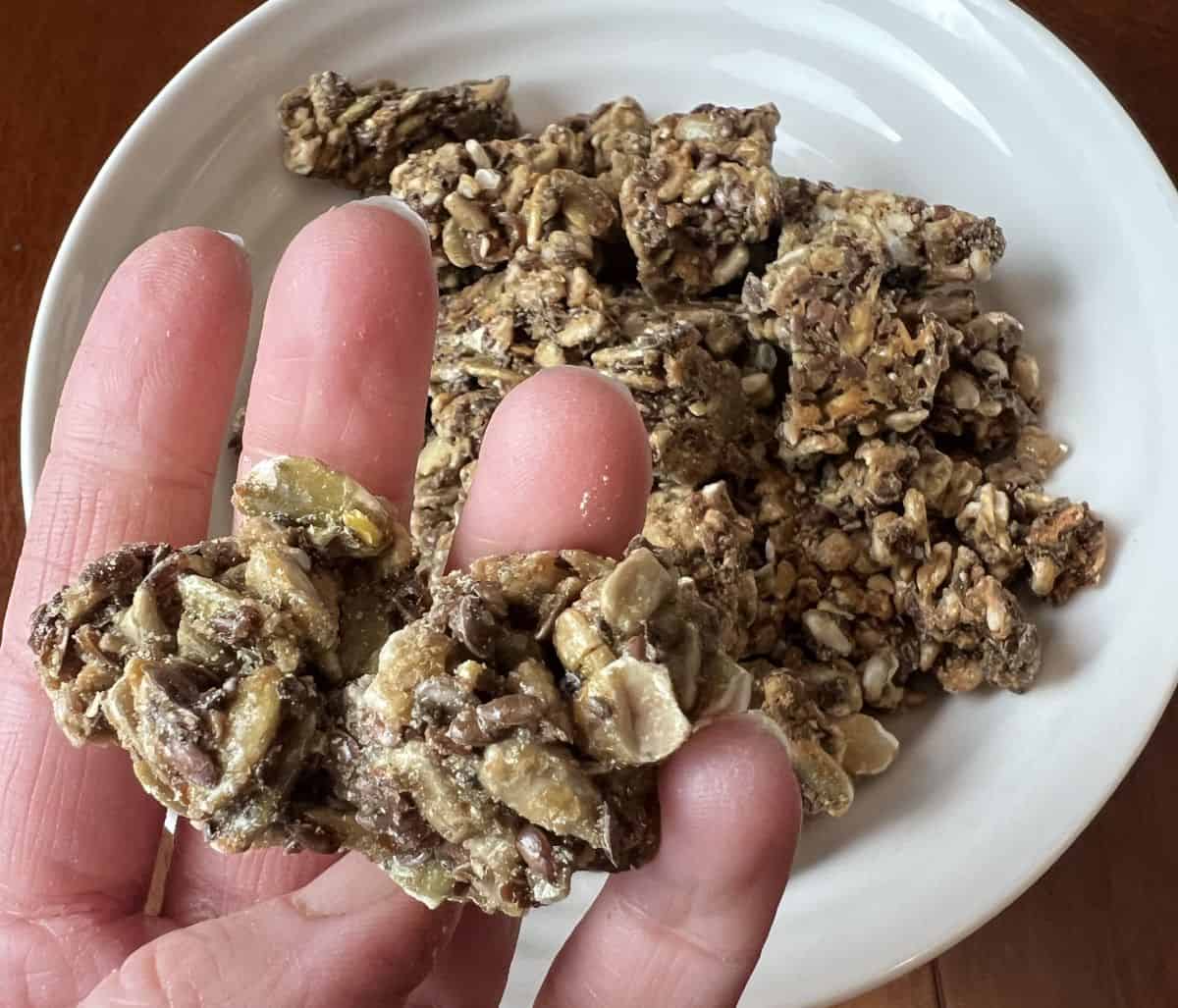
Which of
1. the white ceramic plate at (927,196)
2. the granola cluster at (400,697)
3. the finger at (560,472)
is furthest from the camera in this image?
the white ceramic plate at (927,196)

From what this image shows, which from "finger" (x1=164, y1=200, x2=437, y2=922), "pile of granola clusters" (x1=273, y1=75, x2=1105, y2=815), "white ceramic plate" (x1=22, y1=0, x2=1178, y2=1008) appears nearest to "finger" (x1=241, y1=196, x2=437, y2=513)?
"finger" (x1=164, y1=200, x2=437, y2=922)

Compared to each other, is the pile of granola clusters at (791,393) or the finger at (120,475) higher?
the pile of granola clusters at (791,393)

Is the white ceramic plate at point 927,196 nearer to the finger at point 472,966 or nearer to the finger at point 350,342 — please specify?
the finger at point 472,966

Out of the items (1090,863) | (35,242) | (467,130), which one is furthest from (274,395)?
(1090,863)

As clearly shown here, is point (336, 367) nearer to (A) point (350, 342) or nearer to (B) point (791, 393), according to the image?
(A) point (350, 342)

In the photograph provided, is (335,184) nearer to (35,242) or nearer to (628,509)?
(35,242)

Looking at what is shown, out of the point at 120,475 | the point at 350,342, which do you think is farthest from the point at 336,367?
the point at 120,475

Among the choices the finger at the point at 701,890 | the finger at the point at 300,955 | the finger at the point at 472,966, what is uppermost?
the finger at the point at 701,890

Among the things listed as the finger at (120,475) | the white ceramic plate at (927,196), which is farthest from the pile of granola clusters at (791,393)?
the finger at (120,475)

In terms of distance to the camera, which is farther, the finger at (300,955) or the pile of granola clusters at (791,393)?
the pile of granola clusters at (791,393)
